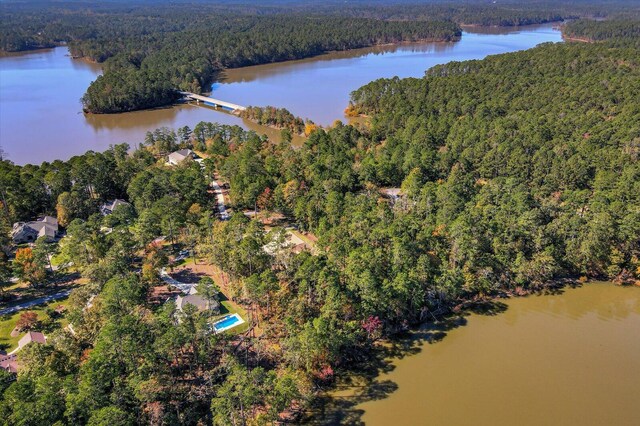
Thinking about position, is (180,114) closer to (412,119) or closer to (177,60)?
(177,60)

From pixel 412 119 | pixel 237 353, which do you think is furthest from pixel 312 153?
pixel 237 353

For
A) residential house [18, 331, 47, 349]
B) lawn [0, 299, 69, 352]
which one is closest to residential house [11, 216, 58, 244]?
lawn [0, 299, 69, 352]

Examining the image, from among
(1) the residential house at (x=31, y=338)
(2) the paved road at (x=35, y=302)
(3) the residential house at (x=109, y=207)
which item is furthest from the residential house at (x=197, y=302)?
(3) the residential house at (x=109, y=207)

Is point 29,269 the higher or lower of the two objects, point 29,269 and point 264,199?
the lower

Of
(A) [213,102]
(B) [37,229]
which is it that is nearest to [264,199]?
(B) [37,229]

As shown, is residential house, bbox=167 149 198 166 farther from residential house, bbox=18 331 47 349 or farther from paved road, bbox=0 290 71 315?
residential house, bbox=18 331 47 349

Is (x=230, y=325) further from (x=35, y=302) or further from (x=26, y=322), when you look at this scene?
(x=35, y=302)
